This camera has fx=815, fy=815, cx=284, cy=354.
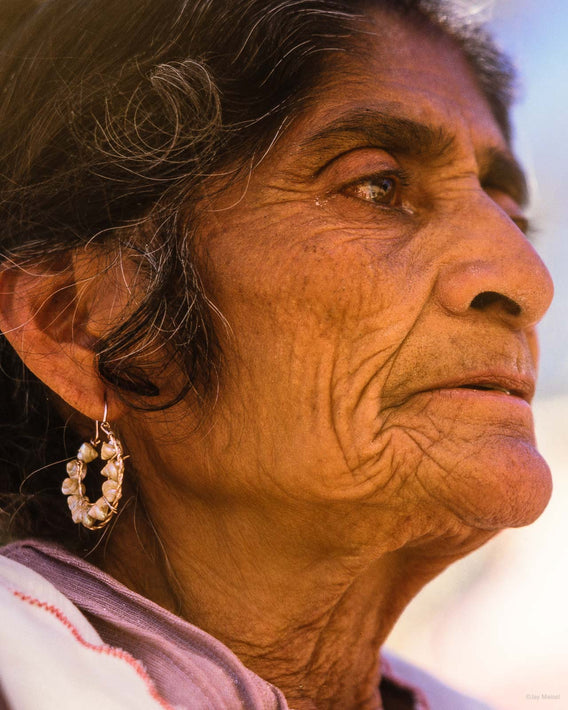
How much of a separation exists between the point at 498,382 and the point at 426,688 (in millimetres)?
1284

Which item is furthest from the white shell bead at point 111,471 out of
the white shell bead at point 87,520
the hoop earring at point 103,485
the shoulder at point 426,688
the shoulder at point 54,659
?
the shoulder at point 426,688

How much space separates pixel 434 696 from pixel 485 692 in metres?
0.61

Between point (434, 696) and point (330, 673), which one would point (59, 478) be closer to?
point (330, 673)

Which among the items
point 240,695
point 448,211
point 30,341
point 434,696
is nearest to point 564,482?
point 434,696

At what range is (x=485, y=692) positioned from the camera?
3064mm

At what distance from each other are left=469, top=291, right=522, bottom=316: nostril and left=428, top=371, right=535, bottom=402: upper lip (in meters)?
0.14

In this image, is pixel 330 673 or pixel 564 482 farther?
pixel 564 482

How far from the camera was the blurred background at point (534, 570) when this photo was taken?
297 cm

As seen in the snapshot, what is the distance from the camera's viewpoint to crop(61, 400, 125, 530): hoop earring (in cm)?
182

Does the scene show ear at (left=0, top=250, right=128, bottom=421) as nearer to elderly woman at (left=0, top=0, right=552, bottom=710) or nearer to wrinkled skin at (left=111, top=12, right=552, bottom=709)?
elderly woman at (left=0, top=0, right=552, bottom=710)

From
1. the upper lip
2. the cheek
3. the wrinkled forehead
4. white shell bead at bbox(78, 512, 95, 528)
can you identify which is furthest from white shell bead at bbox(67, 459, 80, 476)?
the wrinkled forehead

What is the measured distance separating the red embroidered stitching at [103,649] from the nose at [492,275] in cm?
95

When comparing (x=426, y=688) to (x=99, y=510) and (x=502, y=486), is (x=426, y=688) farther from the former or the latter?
(x=99, y=510)

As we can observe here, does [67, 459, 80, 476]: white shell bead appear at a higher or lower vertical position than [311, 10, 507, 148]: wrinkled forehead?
lower
